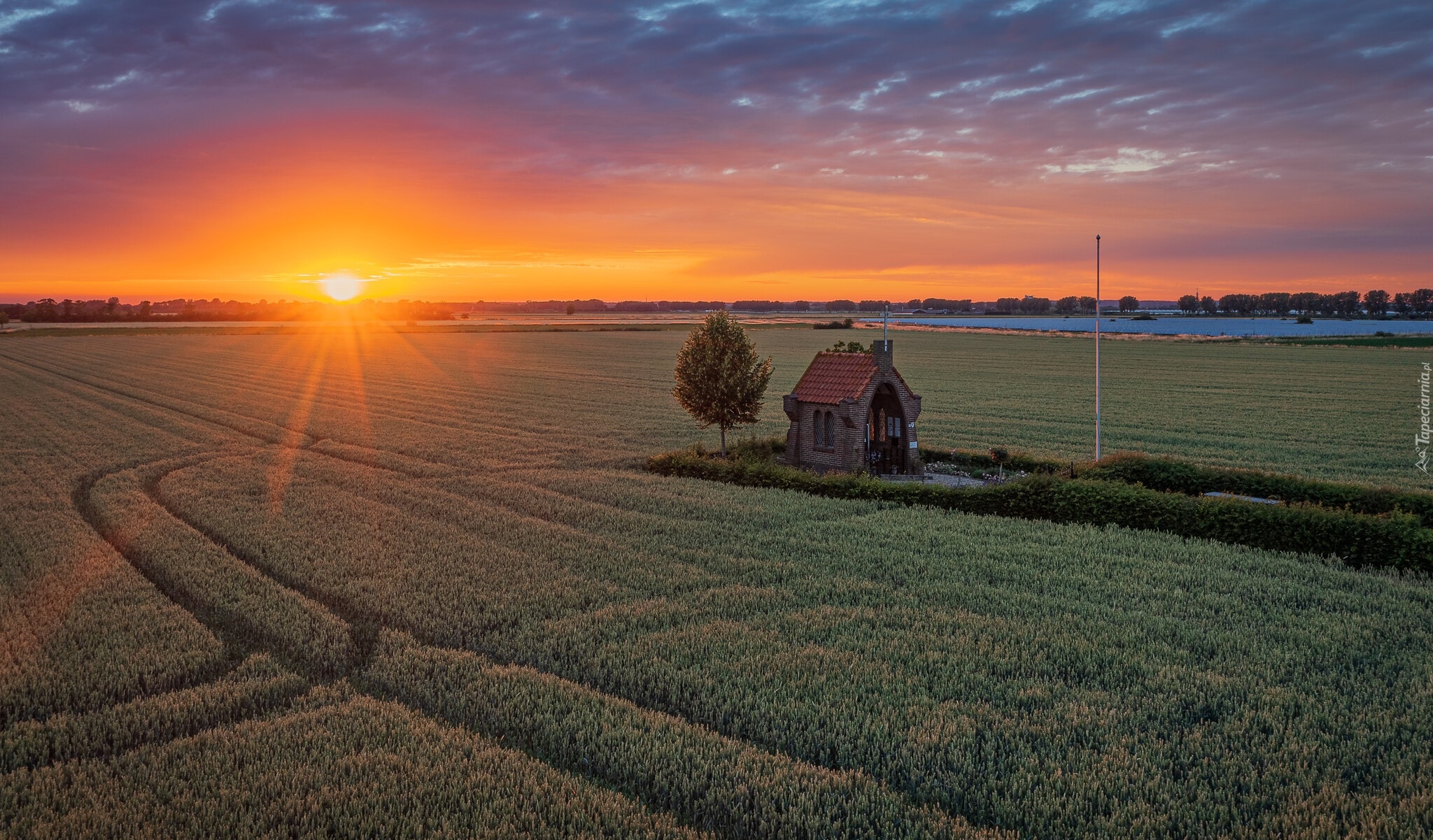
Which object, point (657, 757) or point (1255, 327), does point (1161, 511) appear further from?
point (1255, 327)

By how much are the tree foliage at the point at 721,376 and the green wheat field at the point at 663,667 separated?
5075 millimetres

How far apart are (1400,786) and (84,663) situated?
18444 millimetres

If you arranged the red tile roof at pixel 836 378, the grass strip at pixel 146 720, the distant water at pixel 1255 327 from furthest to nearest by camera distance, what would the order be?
the distant water at pixel 1255 327 → the red tile roof at pixel 836 378 → the grass strip at pixel 146 720

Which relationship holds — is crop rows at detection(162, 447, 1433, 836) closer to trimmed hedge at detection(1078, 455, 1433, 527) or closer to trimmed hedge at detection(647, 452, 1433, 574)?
trimmed hedge at detection(647, 452, 1433, 574)

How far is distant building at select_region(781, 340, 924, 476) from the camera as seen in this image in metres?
31.2

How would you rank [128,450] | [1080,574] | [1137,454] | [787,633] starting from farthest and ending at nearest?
[128,450] < [1137,454] < [1080,574] < [787,633]

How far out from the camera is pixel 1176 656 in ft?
45.5

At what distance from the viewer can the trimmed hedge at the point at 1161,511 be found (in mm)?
19297

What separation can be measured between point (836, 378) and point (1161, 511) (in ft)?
40.8

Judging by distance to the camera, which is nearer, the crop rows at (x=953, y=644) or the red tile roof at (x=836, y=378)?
the crop rows at (x=953, y=644)

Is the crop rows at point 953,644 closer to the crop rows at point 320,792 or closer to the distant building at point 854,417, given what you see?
the crop rows at point 320,792

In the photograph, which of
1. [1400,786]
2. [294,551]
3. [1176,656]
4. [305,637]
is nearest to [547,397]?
[294,551]

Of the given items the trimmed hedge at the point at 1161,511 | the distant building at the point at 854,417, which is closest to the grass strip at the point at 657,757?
the trimmed hedge at the point at 1161,511

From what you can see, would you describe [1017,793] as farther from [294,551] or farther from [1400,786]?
[294,551]
